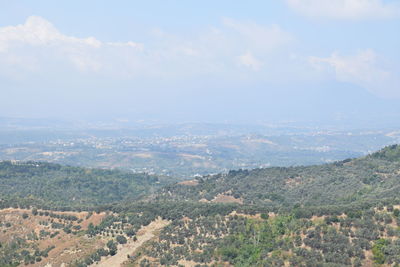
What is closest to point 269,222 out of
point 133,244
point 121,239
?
point 133,244

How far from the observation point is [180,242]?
2507 inches

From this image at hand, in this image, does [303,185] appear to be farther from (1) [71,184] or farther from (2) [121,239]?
(1) [71,184]

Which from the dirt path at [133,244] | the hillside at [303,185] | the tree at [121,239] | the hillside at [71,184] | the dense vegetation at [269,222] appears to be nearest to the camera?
the dense vegetation at [269,222]

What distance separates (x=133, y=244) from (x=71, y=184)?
83.5 meters

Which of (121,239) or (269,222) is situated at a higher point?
(269,222)

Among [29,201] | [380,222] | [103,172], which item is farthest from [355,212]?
[103,172]

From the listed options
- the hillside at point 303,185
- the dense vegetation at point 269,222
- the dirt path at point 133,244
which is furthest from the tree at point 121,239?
the hillside at point 303,185

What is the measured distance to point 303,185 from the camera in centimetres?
10781

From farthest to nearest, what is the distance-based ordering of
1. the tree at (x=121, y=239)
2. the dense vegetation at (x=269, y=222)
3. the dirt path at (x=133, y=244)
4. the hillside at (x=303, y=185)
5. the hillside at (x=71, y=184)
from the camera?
1. the hillside at (x=71, y=184)
2. the hillside at (x=303, y=185)
3. the tree at (x=121, y=239)
4. the dirt path at (x=133, y=244)
5. the dense vegetation at (x=269, y=222)

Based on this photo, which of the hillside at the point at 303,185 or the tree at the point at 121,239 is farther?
the hillside at the point at 303,185

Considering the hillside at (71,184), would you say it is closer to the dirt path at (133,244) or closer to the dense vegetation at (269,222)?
the dense vegetation at (269,222)

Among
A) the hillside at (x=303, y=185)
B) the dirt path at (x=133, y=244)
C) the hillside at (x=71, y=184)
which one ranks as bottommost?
the hillside at (x=71, y=184)

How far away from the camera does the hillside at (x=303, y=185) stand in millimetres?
95312

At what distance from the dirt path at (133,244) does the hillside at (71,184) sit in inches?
1943
